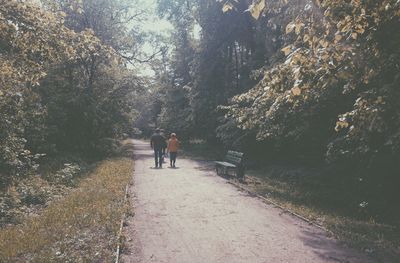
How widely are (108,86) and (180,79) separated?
1473 cm

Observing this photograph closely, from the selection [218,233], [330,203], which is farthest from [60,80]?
[218,233]

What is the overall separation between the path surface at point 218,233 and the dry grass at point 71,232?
1.54 ft

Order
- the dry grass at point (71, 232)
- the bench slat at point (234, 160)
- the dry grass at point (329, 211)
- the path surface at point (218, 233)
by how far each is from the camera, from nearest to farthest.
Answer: the path surface at point (218, 233) → the dry grass at point (71, 232) → the dry grass at point (329, 211) → the bench slat at point (234, 160)

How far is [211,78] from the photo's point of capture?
3306 centimetres

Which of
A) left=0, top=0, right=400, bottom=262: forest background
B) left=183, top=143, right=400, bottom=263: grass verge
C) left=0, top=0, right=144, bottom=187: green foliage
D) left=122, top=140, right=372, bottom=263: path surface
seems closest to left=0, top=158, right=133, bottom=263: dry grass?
left=122, top=140, right=372, bottom=263: path surface

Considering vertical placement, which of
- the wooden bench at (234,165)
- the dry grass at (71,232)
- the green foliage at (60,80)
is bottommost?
the dry grass at (71,232)

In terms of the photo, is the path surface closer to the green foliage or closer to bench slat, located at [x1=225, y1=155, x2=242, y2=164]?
the green foliage

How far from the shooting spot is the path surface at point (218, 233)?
25.3ft

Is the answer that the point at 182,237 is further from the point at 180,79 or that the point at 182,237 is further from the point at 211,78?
the point at 180,79

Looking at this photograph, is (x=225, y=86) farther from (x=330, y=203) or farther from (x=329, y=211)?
(x=329, y=211)

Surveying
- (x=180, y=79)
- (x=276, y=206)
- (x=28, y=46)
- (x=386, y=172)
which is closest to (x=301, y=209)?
(x=276, y=206)

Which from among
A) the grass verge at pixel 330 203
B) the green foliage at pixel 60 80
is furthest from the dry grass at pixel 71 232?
the grass verge at pixel 330 203

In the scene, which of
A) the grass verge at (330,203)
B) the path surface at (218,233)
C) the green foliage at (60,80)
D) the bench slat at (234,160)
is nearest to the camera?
the path surface at (218,233)

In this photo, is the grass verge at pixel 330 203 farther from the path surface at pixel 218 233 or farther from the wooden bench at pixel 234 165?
the path surface at pixel 218 233
